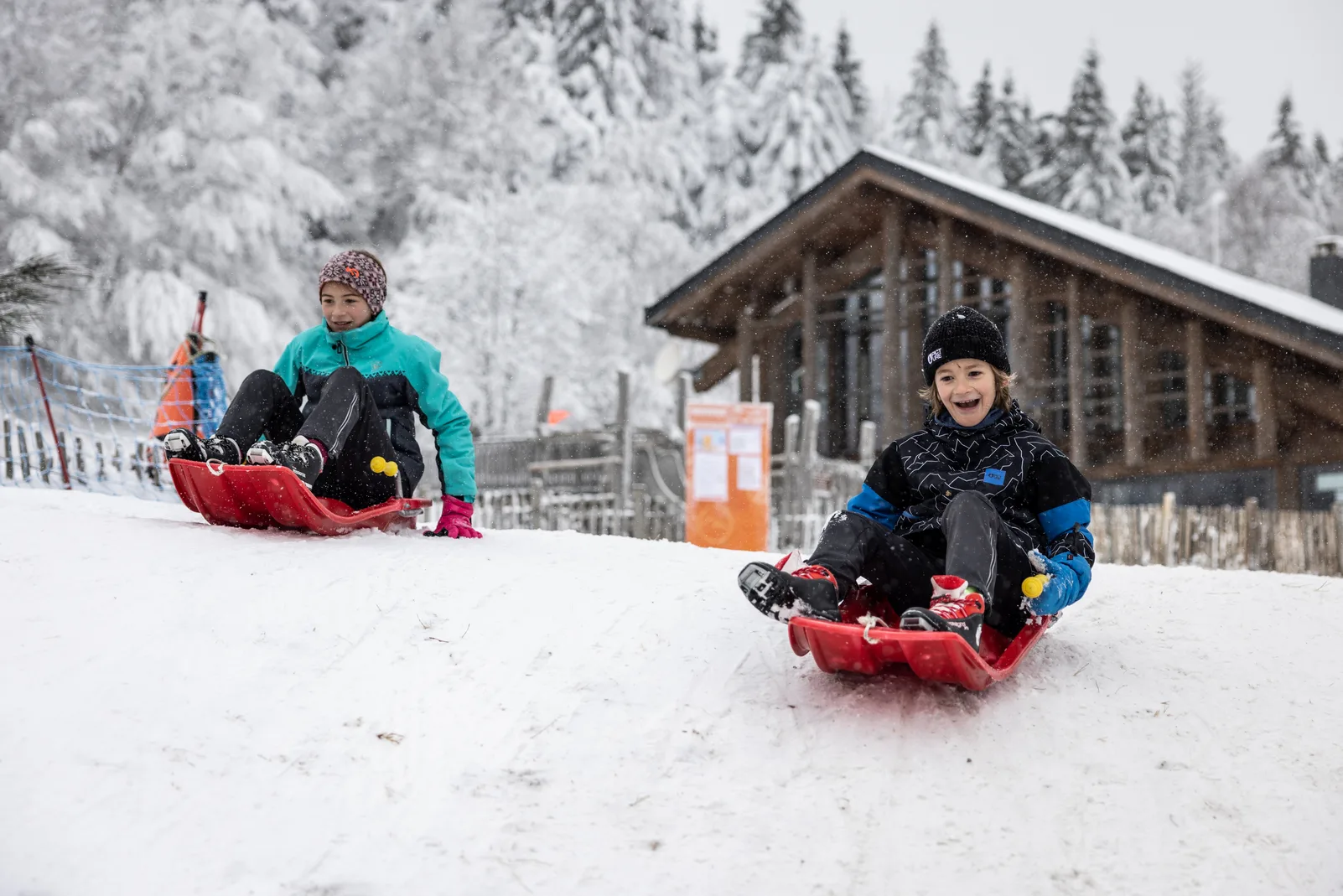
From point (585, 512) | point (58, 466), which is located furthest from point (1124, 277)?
point (58, 466)

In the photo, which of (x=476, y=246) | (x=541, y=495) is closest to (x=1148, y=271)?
(x=541, y=495)

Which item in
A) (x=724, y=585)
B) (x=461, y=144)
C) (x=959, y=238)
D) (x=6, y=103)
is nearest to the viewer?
(x=724, y=585)

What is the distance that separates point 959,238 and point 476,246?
10.7 meters

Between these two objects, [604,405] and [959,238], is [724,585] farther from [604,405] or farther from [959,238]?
[604,405]

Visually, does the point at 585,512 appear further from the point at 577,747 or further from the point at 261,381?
the point at 577,747

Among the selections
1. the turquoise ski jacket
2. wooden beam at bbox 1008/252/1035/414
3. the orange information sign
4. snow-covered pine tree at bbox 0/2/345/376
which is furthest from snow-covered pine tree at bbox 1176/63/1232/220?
the turquoise ski jacket

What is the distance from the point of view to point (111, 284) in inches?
648

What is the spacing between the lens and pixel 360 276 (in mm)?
4789

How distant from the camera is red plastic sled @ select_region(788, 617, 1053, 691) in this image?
2832 millimetres

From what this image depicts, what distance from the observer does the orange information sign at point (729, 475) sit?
9.98 metres

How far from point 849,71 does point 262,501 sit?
41.4 metres

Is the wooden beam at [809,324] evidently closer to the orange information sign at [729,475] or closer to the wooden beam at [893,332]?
the wooden beam at [893,332]

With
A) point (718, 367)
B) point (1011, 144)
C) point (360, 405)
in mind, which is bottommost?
point (360, 405)

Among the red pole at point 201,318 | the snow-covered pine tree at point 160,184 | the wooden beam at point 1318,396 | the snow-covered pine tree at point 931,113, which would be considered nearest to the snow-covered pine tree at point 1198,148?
the snow-covered pine tree at point 931,113
